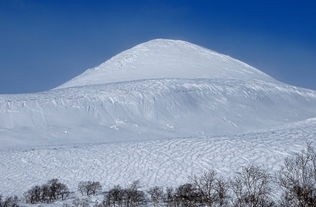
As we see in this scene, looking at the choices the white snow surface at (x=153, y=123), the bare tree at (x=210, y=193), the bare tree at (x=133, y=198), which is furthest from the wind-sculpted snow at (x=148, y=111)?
the bare tree at (x=210, y=193)

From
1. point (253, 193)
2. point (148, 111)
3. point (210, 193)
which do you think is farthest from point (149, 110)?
point (253, 193)

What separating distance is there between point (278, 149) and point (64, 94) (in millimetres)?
60609

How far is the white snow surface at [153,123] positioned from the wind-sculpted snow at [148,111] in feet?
0.57

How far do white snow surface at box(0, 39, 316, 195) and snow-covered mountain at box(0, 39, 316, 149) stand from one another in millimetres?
174

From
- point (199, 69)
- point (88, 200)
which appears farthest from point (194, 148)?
point (199, 69)

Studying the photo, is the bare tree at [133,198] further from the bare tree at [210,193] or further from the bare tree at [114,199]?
the bare tree at [210,193]

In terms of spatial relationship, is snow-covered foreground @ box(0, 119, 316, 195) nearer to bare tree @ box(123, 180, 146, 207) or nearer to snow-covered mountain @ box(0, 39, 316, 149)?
bare tree @ box(123, 180, 146, 207)

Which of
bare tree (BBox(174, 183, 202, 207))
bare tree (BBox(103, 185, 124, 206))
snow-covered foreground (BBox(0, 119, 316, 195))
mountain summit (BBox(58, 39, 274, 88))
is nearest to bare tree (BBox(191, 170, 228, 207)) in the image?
bare tree (BBox(174, 183, 202, 207))

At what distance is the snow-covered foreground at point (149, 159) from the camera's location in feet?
142

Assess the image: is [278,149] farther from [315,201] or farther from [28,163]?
[315,201]

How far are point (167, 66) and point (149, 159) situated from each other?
306ft

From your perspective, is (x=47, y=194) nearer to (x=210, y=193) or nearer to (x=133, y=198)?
(x=133, y=198)

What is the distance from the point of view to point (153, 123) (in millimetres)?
88938

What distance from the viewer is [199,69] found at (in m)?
134
